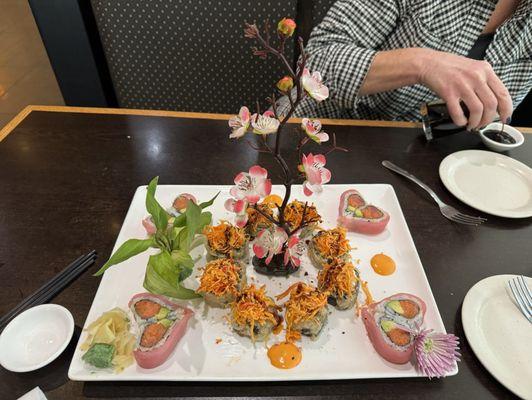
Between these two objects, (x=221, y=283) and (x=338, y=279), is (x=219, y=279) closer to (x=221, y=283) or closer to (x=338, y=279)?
(x=221, y=283)

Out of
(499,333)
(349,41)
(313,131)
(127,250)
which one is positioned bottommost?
(499,333)

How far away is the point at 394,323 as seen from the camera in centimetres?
83

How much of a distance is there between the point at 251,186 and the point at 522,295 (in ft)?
2.43

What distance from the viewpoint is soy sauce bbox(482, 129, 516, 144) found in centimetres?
136

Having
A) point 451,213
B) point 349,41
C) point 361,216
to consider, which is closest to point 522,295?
point 451,213

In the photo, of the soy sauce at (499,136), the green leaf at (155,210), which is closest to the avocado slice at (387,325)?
the green leaf at (155,210)

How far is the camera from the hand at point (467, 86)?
1205 mm

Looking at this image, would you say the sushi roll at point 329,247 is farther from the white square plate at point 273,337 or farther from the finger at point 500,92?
the finger at point 500,92

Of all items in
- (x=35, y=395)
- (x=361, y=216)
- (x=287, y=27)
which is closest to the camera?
(x=287, y=27)

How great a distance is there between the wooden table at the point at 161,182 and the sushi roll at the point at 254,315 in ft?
0.36

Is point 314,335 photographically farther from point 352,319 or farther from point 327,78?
point 327,78

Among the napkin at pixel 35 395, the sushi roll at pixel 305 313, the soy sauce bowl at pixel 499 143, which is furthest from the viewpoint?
the soy sauce bowl at pixel 499 143

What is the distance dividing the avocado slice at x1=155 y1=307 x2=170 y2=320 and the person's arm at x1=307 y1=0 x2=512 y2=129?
98 cm

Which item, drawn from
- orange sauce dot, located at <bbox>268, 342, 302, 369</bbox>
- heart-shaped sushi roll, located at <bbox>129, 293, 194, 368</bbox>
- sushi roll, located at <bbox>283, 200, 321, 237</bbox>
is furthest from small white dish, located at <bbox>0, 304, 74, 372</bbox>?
sushi roll, located at <bbox>283, 200, 321, 237</bbox>
